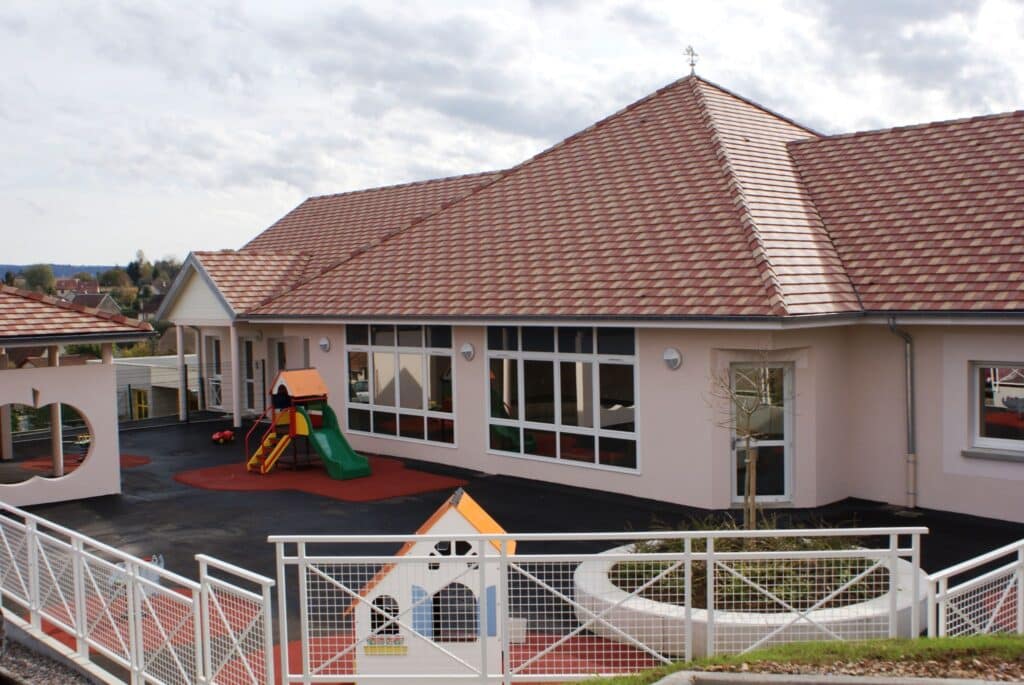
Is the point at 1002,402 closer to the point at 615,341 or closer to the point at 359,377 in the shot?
the point at 615,341

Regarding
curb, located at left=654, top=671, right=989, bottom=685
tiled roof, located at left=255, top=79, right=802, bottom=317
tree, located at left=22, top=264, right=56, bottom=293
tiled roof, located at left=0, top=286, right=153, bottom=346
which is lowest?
curb, located at left=654, top=671, right=989, bottom=685

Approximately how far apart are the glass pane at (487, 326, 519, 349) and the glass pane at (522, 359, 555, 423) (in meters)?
0.47

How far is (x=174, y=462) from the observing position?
20.5 m

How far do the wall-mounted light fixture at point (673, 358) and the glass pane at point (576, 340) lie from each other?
161cm

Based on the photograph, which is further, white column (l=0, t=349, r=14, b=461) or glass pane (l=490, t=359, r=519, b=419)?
white column (l=0, t=349, r=14, b=461)

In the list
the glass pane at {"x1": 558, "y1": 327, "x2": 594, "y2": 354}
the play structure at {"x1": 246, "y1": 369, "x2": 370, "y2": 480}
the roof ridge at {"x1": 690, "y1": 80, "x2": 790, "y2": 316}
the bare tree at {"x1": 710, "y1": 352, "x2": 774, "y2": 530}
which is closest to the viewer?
the roof ridge at {"x1": 690, "y1": 80, "x2": 790, "y2": 316}

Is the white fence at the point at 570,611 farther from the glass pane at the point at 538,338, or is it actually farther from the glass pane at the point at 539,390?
the glass pane at the point at 538,338

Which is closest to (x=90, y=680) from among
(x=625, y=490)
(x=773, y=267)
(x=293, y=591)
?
(x=293, y=591)

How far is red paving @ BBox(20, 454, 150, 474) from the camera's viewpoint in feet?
66.4

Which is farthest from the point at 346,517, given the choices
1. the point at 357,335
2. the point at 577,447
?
the point at 357,335

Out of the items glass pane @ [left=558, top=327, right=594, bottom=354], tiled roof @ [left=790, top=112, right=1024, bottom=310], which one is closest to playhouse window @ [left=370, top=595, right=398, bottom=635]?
glass pane @ [left=558, top=327, right=594, bottom=354]

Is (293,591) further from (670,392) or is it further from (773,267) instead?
(773,267)

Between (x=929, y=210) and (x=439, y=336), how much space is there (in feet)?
29.5

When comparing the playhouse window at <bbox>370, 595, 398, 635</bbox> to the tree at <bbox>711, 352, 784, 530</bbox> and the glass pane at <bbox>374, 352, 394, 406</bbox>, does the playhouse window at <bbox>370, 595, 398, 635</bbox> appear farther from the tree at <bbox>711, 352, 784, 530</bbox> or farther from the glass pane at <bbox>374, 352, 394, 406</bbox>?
the glass pane at <bbox>374, 352, 394, 406</bbox>
